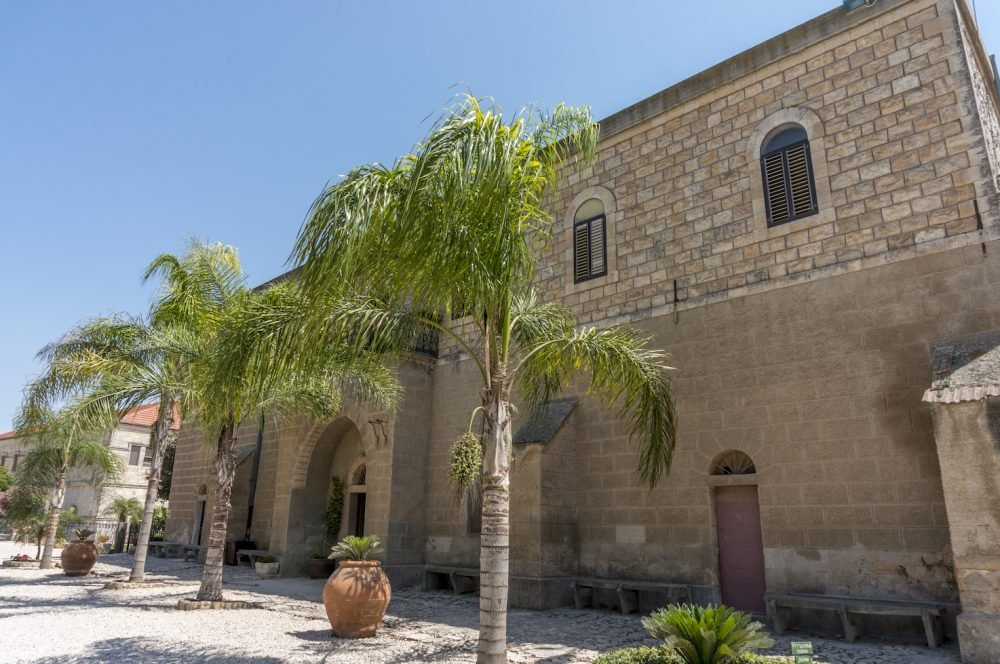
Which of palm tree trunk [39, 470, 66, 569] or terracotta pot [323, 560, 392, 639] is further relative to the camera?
Result: palm tree trunk [39, 470, 66, 569]

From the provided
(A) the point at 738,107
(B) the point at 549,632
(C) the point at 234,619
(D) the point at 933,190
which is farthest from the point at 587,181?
(C) the point at 234,619

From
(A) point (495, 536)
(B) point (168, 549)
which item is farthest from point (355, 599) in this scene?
(B) point (168, 549)

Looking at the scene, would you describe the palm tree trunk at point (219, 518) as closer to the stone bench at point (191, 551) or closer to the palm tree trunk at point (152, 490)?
the palm tree trunk at point (152, 490)

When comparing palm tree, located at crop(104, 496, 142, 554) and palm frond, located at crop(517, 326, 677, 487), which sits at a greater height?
palm frond, located at crop(517, 326, 677, 487)

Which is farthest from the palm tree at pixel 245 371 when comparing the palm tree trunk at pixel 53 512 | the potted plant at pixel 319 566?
the palm tree trunk at pixel 53 512

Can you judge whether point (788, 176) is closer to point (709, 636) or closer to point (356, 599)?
point (709, 636)

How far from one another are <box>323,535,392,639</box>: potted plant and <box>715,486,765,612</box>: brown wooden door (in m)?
5.33

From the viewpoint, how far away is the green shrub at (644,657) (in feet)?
17.4

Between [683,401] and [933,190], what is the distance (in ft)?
15.7

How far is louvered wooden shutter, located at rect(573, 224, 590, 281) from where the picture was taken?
13.3 m

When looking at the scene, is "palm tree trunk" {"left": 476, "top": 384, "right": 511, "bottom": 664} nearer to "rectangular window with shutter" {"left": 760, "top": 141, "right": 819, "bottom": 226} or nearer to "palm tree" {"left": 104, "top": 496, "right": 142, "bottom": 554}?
"rectangular window with shutter" {"left": 760, "top": 141, "right": 819, "bottom": 226}

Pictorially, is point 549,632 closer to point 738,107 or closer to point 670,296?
point 670,296

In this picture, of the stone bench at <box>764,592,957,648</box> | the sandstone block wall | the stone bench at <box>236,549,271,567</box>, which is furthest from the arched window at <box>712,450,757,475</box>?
the stone bench at <box>236,549,271,567</box>

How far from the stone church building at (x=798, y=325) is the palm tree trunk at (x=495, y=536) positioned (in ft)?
16.7
